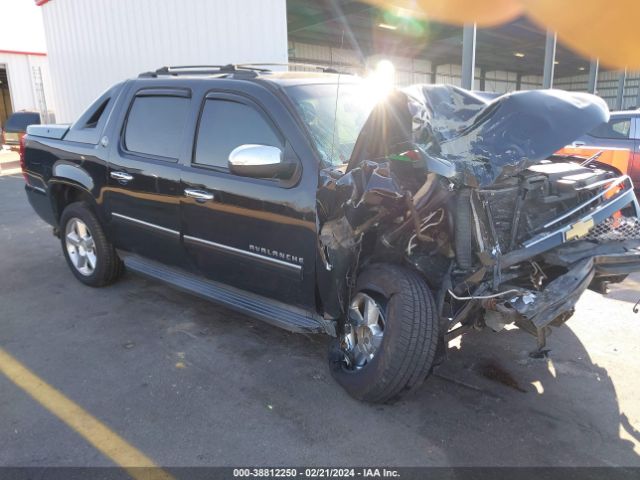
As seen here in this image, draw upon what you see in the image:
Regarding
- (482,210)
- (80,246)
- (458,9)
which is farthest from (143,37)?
(482,210)

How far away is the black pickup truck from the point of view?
2.72m

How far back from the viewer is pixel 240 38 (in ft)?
32.2

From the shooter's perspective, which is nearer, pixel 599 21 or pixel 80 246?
pixel 80 246

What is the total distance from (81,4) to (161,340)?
43.1 feet

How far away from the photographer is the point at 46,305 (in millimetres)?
4652

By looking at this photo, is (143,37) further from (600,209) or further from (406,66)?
(406,66)

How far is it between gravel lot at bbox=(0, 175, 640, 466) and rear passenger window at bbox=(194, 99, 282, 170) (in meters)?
1.35

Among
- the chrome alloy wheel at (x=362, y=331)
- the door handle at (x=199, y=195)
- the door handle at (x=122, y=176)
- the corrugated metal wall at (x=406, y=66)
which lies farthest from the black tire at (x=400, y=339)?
the corrugated metal wall at (x=406, y=66)

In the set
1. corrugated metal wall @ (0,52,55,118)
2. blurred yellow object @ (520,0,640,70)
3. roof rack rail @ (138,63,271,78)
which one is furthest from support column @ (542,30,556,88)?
corrugated metal wall @ (0,52,55,118)

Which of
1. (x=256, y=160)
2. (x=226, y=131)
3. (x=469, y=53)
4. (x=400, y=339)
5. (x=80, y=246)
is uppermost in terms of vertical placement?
(x=469, y=53)

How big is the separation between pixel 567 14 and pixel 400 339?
466 inches

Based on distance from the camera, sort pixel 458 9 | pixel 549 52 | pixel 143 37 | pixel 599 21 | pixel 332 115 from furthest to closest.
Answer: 1. pixel 549 52
2. pixel 143 37
3. pixel 599 21
4. pixel 458 9
5. pixel 332 115

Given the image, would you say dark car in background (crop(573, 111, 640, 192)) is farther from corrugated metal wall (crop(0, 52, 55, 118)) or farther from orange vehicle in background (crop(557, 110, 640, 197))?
corrugated metal wall (crop(0, 52, 55, 118))

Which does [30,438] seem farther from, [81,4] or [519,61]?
[519,61]
